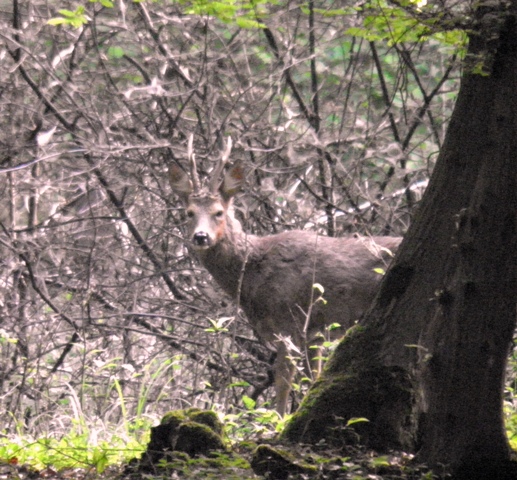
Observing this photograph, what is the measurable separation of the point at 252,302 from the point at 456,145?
441cm

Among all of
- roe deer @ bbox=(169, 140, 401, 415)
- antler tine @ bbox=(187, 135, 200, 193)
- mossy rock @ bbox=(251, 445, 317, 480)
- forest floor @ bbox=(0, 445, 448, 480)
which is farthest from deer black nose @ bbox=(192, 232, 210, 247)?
mossy rock @ bbox=(251, 445, 317, 480)

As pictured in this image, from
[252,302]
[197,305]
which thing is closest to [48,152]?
[197,305]

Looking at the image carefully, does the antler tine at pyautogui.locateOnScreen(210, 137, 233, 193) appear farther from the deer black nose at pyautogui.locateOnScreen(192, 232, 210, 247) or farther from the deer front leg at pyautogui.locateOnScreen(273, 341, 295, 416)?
the deer front leg at pyautogui.locateOnScreen(273, 341, 295, 416)

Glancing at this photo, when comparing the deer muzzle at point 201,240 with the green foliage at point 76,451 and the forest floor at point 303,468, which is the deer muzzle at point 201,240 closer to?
the green foliage at point 76,451

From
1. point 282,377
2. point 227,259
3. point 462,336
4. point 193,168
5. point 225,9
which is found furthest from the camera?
point 227,259

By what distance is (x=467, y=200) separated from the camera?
4793 millimetres

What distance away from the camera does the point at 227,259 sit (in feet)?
30.6

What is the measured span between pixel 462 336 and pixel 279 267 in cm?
442

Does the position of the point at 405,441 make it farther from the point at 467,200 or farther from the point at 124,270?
the point at 124,270

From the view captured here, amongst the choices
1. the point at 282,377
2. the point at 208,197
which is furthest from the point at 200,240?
the point at 282,377

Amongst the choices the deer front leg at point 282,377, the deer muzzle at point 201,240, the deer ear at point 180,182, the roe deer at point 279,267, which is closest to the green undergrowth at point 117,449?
the deer front leg at point 282,377

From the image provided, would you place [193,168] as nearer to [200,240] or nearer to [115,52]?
[200,240]

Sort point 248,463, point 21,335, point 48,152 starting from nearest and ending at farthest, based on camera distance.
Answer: point 248,463 → point 21,335 → point 48,152

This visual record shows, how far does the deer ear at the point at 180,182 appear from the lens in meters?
9.11
